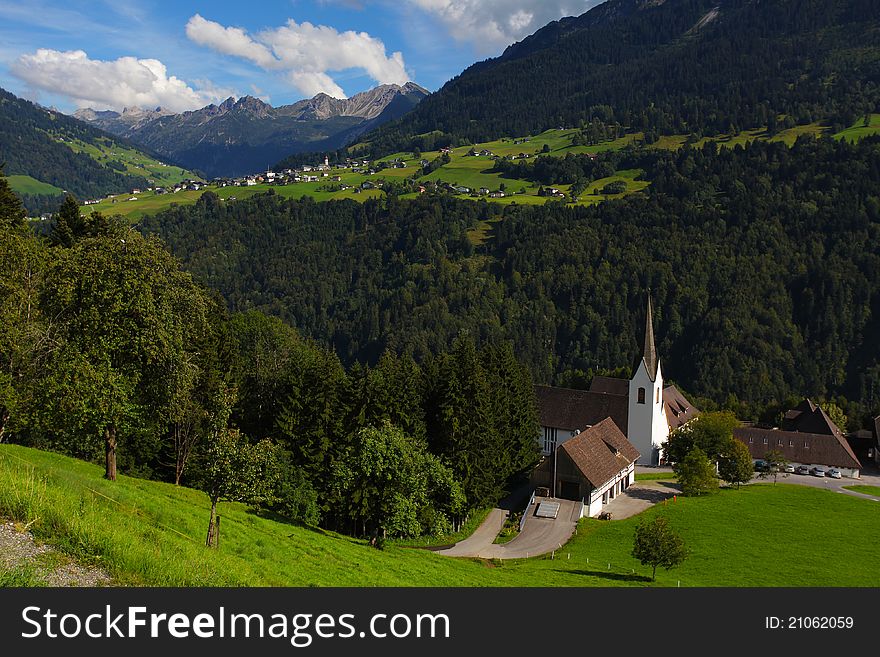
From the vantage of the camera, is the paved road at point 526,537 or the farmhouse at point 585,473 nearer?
the paved road at point 526,537

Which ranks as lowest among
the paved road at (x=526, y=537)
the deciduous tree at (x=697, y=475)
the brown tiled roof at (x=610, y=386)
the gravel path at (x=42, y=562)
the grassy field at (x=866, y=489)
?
the paved road at (x=526, y=537)

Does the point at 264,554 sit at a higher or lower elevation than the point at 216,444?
lower

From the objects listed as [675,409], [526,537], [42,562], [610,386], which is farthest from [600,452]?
[42,562]

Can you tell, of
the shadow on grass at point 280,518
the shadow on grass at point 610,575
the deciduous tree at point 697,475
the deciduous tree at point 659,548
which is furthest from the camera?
the deciduous tree at point 697,475

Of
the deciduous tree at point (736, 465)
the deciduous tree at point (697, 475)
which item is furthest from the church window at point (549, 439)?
the deciduous tree at point (736, 465)

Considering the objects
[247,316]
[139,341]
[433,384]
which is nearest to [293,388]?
[433,384]

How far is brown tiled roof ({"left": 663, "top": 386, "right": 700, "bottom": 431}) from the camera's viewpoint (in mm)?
88438

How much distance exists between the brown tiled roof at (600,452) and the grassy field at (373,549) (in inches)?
203

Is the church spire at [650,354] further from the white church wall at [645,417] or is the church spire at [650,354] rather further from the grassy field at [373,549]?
the grassy field at [373,549]

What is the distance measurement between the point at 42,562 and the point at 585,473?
53.6 m

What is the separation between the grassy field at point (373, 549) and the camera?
38.8 feet

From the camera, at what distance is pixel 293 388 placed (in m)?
45.1
